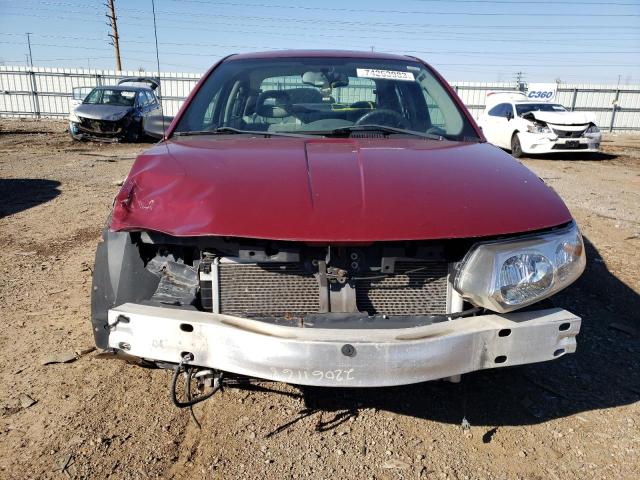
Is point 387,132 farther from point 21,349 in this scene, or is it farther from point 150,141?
point 150,141

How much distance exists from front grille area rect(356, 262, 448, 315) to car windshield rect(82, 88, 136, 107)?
1385 cm

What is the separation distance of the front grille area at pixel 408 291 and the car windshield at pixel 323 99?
1009 mm

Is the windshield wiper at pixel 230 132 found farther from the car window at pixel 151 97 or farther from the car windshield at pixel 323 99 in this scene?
the car window at pixel 151 97

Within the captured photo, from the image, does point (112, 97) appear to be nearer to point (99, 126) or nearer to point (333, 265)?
point (99, 126)

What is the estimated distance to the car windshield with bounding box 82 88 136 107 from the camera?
14125 millimetres

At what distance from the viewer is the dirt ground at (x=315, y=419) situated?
2.03m

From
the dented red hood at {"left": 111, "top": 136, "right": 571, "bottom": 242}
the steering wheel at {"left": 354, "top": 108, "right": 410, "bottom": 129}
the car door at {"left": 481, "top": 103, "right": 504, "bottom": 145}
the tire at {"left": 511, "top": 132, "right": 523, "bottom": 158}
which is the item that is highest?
the steering wheel at {"left": 354, "top": 108, "right": 410, "bottom": 129}

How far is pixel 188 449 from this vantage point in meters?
2.11

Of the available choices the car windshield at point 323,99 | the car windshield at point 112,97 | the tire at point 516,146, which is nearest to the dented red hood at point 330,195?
the car windshield at point 323,99

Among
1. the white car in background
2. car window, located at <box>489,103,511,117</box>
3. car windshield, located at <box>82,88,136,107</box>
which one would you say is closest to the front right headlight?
the white car in background

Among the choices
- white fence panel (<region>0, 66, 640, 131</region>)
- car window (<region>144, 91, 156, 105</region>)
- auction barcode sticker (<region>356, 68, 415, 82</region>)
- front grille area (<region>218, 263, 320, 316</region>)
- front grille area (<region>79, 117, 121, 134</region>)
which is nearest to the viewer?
front grille area (<region>218, 263, 320, 316</region>)

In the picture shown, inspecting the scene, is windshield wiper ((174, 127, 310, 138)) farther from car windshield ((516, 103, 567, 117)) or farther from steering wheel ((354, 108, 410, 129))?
car windshield ((516, 103, 567, 117))

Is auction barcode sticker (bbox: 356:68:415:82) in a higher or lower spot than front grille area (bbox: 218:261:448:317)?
higher

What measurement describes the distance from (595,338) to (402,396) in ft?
4.68
